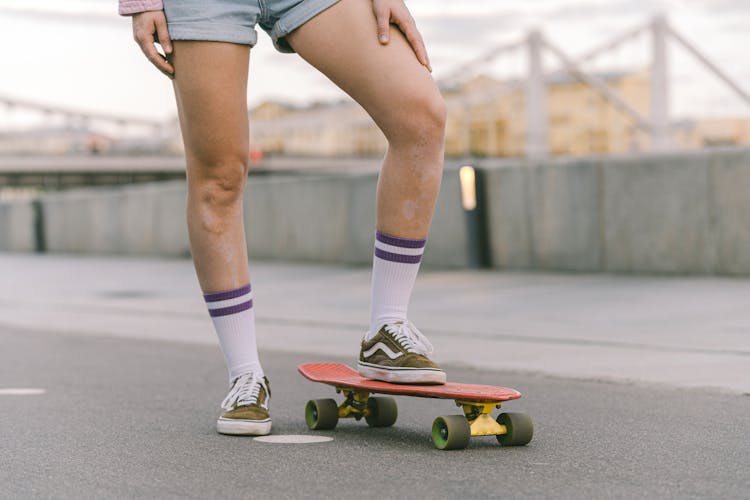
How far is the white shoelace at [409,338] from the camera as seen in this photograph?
2.80 meters

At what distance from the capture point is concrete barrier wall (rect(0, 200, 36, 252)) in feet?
66.5

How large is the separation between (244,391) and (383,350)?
15.3 inches

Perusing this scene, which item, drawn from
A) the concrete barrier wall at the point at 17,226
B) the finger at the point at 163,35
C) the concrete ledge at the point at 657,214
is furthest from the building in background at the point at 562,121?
the finger at the point at 163,35

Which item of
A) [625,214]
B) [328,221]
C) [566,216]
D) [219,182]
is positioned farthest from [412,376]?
[328,221]

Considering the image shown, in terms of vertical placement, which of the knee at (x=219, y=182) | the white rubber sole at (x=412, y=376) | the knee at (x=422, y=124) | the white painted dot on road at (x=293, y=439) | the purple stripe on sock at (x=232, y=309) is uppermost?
the knee at (x=422, y=124)

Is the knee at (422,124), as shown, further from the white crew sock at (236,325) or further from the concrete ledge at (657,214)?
the concrete ledge at (657,214)

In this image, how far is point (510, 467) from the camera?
2461 millimetres

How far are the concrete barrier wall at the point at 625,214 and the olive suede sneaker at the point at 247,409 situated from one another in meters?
6.04

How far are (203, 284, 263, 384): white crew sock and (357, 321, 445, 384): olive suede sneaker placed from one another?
0.32 meters

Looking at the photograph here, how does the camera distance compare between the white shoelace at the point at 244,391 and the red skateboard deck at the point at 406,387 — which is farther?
the white shoelace at the point at 244,391

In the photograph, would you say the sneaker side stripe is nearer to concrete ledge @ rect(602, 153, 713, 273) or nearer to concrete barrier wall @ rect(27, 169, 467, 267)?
concrete ledge @ rect(602, 153, 713, 273)

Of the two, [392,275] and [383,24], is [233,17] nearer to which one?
[383,24]

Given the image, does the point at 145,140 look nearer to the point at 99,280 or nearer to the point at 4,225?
the point at 4,225

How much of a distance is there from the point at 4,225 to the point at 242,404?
19.7m
